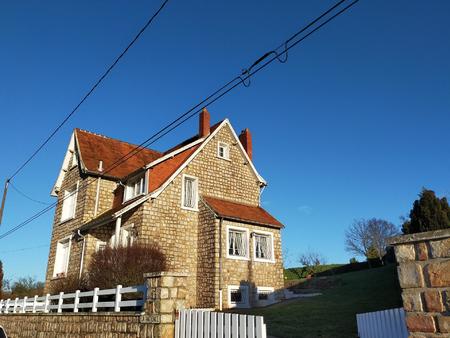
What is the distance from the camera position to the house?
58.9 ft

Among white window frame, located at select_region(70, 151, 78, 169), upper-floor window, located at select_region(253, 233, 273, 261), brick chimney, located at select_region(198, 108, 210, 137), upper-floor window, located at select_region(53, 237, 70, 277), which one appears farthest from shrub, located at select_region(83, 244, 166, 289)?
white window frame, located at select_region(70, 151, 78, 169)

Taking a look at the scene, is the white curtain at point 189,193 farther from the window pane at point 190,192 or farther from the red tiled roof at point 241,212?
the red tiled roof at point 241,212

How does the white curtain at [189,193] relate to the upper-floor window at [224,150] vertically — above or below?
below

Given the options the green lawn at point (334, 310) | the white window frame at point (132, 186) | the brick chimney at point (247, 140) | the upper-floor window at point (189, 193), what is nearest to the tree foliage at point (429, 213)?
the green lawn at point (334, 310)

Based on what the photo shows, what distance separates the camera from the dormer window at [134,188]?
19531 mm

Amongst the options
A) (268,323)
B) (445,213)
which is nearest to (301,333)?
(268,323)

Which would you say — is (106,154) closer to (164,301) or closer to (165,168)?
(165,168)

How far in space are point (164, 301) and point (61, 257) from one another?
16.5 meters

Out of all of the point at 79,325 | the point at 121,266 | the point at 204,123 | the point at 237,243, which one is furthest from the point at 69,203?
the point at 79,325

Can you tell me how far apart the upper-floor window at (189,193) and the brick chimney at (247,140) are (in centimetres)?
522

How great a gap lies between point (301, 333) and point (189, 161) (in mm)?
11842

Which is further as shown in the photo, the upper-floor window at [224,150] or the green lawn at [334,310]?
the upper-floor window at [224,150]

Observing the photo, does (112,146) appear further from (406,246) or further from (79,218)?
(406,246)

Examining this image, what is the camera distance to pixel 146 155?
2575 centimetres
